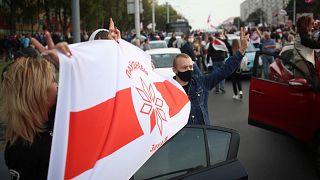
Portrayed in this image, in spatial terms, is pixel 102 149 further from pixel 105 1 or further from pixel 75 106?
pixel 105 1

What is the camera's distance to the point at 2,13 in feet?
129

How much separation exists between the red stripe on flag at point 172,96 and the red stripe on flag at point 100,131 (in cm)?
44

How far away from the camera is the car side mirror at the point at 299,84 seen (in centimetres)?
554

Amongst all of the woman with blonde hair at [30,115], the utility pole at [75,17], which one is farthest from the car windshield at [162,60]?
the woman with blonde hair at [30,115]

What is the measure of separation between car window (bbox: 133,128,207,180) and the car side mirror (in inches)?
112

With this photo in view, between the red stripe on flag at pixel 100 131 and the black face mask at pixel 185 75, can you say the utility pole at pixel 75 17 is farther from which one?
the red stripe on flag at pixel 100 131

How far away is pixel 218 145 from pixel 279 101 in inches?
122

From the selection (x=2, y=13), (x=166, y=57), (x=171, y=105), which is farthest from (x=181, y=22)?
(x=171, y=105)

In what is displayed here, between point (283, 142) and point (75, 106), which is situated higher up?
point (75, 106)

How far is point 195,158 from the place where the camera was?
3.05 m

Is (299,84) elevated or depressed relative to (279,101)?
elevated

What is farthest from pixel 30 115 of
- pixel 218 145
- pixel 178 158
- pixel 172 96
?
pixel 218 145

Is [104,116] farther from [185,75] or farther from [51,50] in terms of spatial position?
[185,75]

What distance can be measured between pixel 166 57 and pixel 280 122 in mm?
6632
